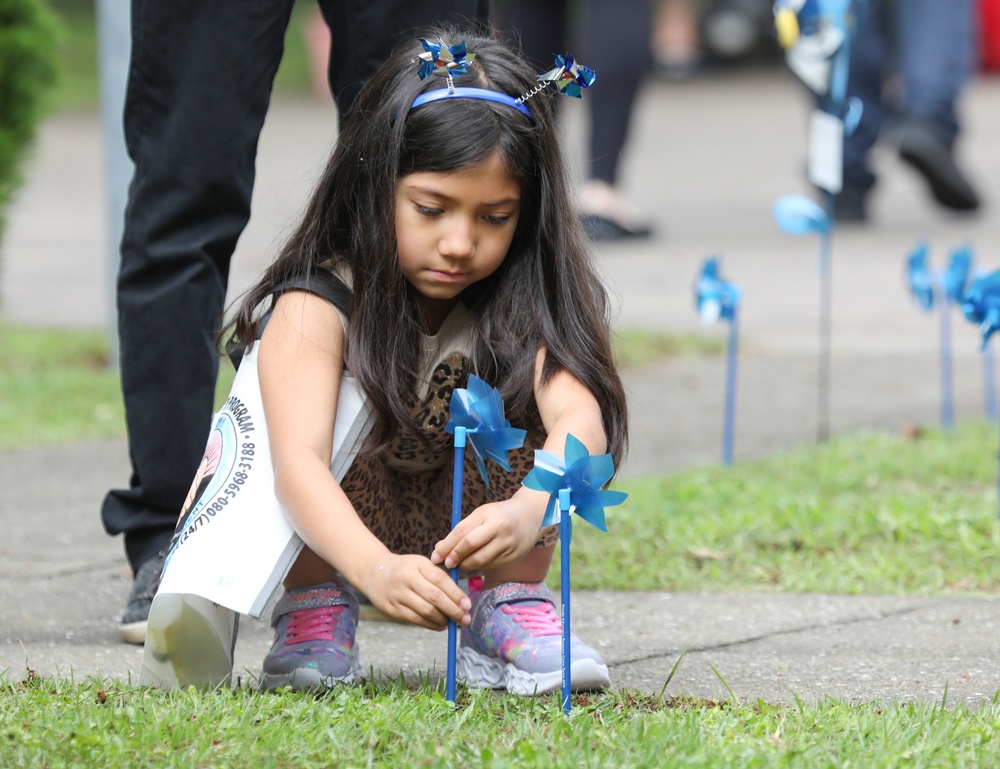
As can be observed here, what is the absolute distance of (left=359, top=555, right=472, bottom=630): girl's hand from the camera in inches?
75.0

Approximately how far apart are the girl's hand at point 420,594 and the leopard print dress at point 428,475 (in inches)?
12.3

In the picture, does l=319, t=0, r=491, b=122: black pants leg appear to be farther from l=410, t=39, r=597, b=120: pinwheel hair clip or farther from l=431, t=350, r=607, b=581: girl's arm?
l=431, t=350, r=607, b=581: girl's arm

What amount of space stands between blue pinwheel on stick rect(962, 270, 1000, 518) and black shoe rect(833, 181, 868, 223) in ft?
14.5

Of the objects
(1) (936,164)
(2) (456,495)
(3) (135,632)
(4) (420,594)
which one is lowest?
(3) (135,632)

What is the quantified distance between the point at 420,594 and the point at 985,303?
146 cm

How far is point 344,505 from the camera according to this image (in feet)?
6.72

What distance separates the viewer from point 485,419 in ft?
6.48

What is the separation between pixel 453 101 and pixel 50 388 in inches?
114

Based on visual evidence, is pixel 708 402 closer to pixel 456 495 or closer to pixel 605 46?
pixel 605 46

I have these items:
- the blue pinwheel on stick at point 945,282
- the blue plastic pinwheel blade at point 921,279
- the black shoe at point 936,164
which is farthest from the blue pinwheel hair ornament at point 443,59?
the black shoe at point 936,164

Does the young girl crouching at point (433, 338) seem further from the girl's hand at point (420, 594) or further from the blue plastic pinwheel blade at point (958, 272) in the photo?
the blue plastic pinwheel blade at point (958, 272)

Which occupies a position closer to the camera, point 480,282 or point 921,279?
point 480,282

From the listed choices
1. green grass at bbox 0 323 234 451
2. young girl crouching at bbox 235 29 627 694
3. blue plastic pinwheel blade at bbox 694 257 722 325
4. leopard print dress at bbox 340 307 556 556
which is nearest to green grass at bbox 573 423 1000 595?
blue plastic pinwheel blade at bbox 694 257 722 325

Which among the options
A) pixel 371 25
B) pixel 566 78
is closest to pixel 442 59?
pixel 566 78
